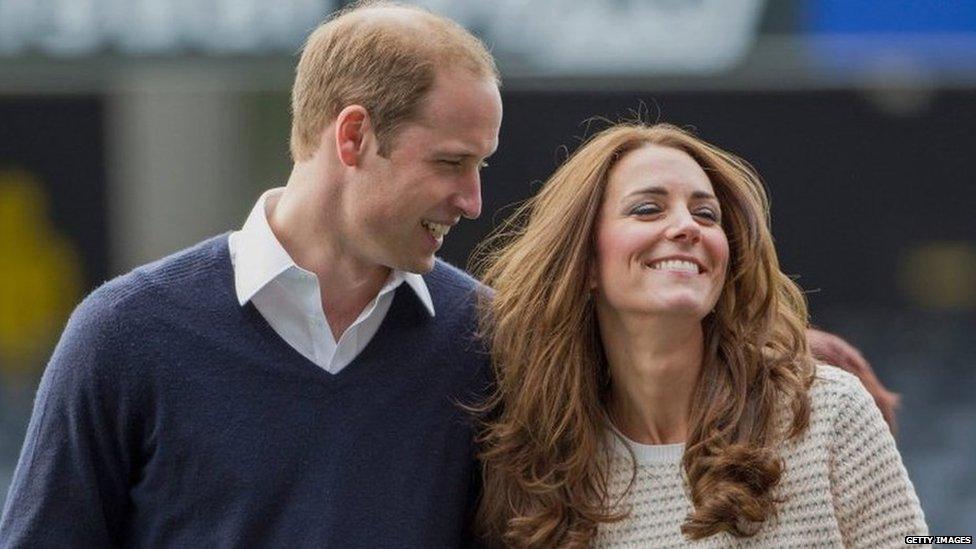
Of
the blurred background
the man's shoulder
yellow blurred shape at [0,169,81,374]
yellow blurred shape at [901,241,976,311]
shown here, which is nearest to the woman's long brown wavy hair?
the man's shoulder

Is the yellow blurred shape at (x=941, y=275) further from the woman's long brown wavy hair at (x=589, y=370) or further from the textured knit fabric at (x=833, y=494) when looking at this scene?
the textured knit fabric at (x=833, y=494)

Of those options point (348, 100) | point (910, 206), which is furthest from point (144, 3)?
point (348, 100)

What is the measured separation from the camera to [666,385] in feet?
8.96

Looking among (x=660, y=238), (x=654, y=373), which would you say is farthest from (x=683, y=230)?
(x=654, y=373)

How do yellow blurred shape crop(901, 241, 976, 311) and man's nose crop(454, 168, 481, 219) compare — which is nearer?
man's nose crop(454, 168, 481, 219)

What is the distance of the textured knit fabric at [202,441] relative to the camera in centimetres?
263

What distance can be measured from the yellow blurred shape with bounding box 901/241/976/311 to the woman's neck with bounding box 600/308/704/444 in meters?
7.36

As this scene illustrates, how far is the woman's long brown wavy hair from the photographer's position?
2646 mm

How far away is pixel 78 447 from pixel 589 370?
782mm

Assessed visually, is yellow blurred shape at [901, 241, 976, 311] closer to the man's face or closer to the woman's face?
the woman's face

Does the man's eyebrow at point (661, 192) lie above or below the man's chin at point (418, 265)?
above

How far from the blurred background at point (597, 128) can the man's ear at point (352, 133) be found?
15.7 ft

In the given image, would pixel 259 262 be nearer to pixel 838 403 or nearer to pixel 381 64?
pixel 381 64

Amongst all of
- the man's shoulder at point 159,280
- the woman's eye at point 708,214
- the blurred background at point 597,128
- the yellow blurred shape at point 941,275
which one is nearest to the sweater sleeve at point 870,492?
the woman's eye at point 708,214
